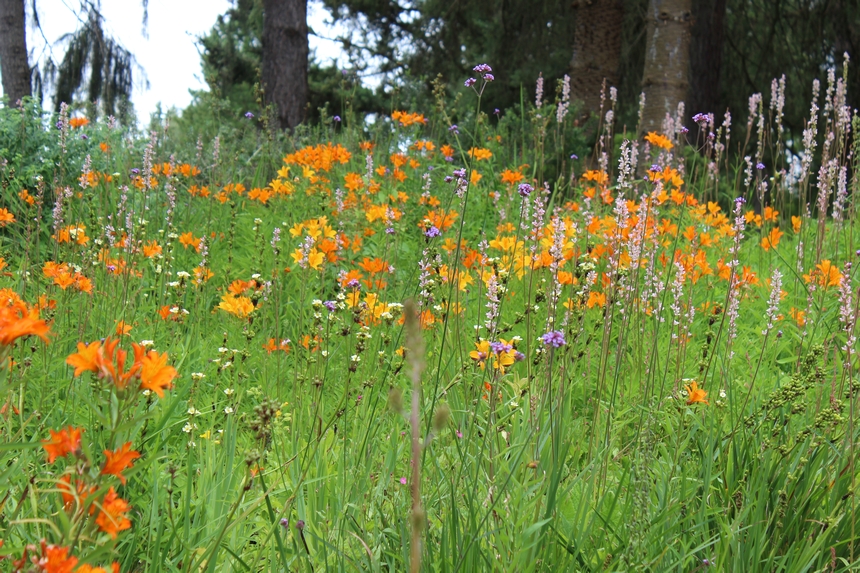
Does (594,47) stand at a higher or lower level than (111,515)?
higher

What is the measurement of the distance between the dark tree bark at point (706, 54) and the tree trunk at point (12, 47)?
22.3ft

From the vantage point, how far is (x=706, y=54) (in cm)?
850

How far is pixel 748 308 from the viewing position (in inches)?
137

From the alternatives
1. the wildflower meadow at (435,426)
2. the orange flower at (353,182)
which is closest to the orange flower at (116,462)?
the wildflower meadow at (435,426)

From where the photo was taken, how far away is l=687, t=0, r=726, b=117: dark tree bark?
8359 mm

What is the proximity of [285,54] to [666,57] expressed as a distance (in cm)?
383

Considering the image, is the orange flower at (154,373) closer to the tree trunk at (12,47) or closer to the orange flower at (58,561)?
the orange flower at (58,561)

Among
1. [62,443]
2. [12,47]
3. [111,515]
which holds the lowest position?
[111,515]

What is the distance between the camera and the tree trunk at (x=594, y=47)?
8.58 m

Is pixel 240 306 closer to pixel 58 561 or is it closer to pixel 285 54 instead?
pixel 58 561

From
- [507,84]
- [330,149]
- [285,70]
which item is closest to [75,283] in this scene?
[330,149]

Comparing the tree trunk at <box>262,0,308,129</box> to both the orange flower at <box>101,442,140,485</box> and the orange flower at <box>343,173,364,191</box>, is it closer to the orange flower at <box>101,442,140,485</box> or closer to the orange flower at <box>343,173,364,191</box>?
the orange flower at <box>343,173,364,191</box>

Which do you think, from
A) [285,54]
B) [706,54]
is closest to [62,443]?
[285,54]

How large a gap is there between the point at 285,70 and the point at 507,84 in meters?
3.46
